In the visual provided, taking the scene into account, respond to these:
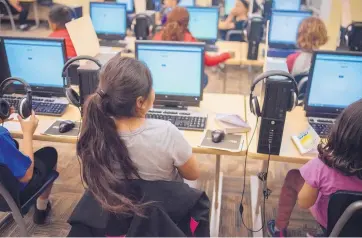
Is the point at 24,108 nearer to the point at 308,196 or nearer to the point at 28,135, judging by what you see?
the point at 28,135

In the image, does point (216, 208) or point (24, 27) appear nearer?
point (216, 208)

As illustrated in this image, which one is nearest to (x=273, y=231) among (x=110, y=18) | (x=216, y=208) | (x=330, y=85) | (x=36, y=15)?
(x=216, y=208)

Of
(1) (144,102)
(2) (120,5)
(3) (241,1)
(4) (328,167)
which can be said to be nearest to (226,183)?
(4) (328,167)

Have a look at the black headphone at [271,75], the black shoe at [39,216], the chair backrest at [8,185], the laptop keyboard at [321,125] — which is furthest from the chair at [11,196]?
the laptop keyboard at [321,125]

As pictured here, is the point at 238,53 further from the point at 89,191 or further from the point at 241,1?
the point at 89,191

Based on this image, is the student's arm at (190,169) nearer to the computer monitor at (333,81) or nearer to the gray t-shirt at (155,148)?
the gray t-shirt at (155,148)

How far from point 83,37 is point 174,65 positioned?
666mm

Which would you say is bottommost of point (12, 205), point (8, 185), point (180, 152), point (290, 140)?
point (12, 205)

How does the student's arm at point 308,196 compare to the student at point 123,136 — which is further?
the student's arm at point 308,196

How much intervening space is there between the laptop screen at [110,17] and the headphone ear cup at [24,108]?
2.23 m

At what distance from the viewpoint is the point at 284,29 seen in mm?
3564

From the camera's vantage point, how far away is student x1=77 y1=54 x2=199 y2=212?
114 cm

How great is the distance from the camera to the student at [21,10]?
685 cm

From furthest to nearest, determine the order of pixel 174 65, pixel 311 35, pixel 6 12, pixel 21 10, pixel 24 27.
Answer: pixel 6 12
pixel 21 10
pixel 24 27
pixel 311 35
pixel 174 65
